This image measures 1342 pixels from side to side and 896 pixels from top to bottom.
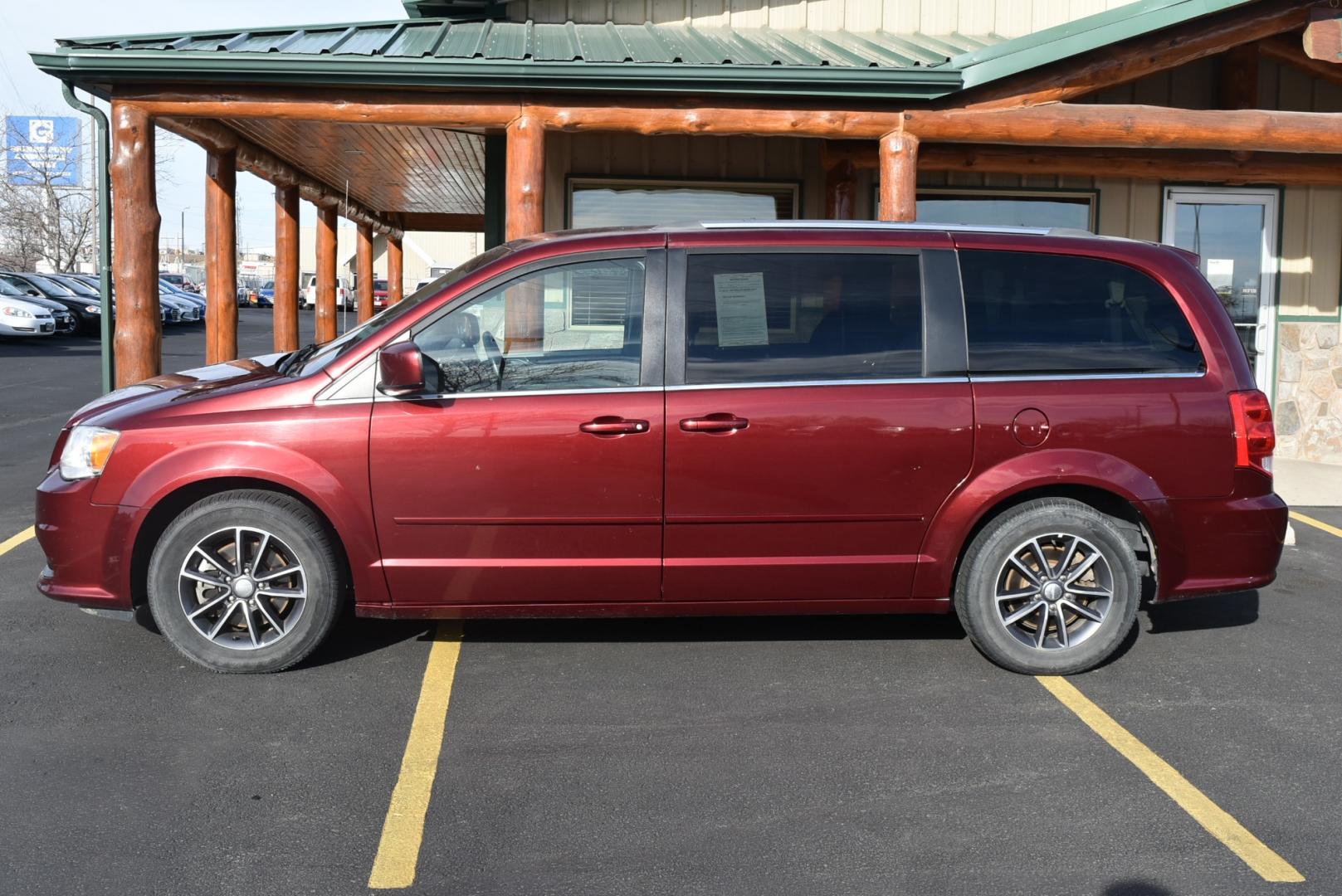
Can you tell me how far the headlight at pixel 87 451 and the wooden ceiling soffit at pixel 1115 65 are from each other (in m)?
6.14

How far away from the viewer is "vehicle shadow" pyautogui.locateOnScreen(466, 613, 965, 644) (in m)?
5.70

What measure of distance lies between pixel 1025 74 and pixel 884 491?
15.8 feet

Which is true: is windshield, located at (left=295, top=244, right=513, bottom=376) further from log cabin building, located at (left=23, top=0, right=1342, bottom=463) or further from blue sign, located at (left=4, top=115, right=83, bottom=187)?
blue sign, located at (left=4, top=115, right=83, bottom=187)

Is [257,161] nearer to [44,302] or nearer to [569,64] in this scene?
[569,64]

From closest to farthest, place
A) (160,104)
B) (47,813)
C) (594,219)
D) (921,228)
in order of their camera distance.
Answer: (47,813), (921,228), (160,104), (594,219)

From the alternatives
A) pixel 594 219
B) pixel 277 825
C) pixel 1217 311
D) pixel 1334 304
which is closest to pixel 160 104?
pixel 594 219

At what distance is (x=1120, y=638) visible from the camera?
518 cm

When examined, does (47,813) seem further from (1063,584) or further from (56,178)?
(56,178)

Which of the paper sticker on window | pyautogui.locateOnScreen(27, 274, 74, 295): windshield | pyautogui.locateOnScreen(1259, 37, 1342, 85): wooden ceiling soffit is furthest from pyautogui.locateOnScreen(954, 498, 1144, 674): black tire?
pyautogui.locateOnScreen(27, 274, 74, 295): windshield

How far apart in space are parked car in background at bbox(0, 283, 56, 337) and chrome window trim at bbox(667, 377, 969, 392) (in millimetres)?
25605

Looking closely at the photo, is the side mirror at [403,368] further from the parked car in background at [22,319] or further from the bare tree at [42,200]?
the bare tree at [42,200]

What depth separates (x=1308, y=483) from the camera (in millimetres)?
10188

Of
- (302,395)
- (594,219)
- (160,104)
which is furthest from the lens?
(594,219)

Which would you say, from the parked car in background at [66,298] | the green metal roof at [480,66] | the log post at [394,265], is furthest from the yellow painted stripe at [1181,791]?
the parked car in background at [66,298]
